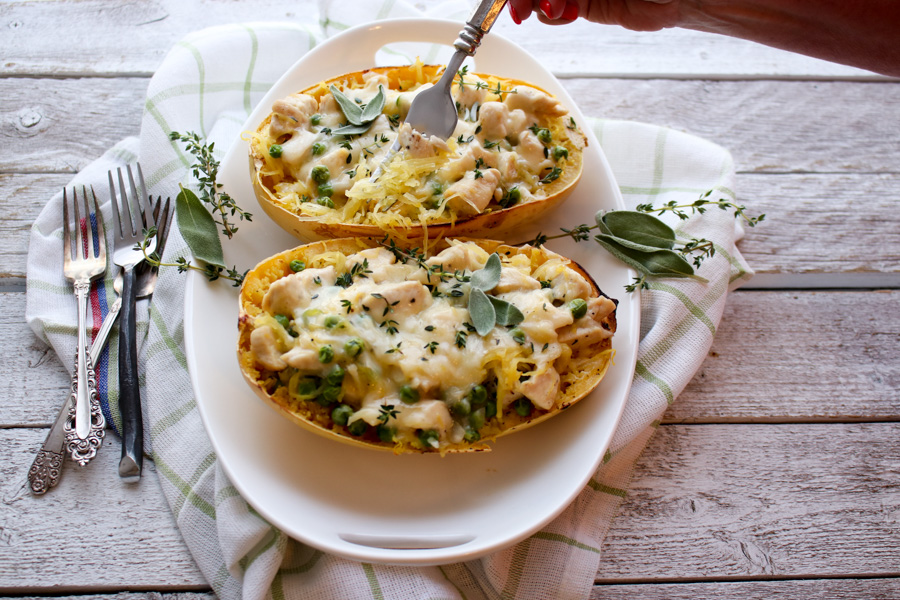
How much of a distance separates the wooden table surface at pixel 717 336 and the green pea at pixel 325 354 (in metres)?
0.90

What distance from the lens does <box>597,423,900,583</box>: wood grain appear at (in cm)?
247

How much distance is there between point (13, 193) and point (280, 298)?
1705mm

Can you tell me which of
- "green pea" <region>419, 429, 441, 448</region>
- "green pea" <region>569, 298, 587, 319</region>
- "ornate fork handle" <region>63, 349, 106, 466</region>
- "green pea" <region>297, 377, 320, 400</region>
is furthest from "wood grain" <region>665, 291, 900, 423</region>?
"ornate fork handle" <region>63, 349, 106, 466</region>

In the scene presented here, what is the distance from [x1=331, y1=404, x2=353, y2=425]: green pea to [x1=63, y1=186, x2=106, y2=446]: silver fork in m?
0.97

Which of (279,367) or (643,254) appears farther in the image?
(643,254)

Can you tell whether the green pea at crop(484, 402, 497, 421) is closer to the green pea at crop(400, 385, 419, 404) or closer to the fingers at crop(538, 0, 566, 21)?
the green pea at crop(400, 385, 419, 404)

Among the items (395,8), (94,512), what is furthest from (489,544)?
(395,8)

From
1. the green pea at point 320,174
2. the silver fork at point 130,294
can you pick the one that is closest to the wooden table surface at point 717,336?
the silver fork at point 130,294

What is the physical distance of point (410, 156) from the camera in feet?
8.22

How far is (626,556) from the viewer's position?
2.45 m

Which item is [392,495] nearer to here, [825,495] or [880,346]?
[825,495]

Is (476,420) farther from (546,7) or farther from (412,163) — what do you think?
(546,7)

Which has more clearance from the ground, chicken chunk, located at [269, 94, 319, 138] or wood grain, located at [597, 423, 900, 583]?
chicken chunk, located at [269, 94, 319, 138]

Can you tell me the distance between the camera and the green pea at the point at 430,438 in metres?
2.10
